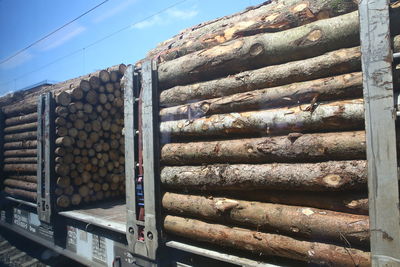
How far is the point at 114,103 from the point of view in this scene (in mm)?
6441

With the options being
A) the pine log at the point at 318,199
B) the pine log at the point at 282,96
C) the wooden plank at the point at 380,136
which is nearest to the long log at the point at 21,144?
the pine log at the point at 282,96

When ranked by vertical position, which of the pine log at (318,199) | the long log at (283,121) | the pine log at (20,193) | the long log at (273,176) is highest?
the long log at (283,121)

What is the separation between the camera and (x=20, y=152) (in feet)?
24.0

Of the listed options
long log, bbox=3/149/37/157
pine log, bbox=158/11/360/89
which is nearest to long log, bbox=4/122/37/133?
long log, bbox=3/149/37/157

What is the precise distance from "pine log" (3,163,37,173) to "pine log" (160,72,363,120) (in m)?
5.13

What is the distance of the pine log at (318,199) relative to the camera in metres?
1.99

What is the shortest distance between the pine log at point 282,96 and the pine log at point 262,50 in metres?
0.30

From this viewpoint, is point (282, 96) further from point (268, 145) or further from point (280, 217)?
point (280, 217)

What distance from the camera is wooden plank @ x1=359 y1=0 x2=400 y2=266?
175cm

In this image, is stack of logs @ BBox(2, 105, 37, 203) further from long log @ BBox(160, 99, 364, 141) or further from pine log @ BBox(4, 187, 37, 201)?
long log @ BBox(160, 99, 364, 141)

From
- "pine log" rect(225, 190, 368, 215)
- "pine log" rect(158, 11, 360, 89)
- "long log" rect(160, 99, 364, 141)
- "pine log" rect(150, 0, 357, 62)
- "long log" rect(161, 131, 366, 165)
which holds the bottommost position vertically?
"pine log" rect(225, 190, 368, 215)

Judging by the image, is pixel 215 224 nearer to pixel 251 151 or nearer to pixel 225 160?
pixel 225 160

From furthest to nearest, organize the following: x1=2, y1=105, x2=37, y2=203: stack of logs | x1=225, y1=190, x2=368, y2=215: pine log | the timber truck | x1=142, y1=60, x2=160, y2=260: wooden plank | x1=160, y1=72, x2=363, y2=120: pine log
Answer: x1=2, y1=105, x2=37, y2=203: stack of logs
x1=142, y1=60, x2=160, y2=260: wooden plank
x1=160, y1=72, x2=363, y2=120: pine log
x1=225, y1=190, x2=368, y2=215: pine log
the timber truck

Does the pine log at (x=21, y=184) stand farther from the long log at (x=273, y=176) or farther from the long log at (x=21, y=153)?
the long log at (x=273, y=176)
